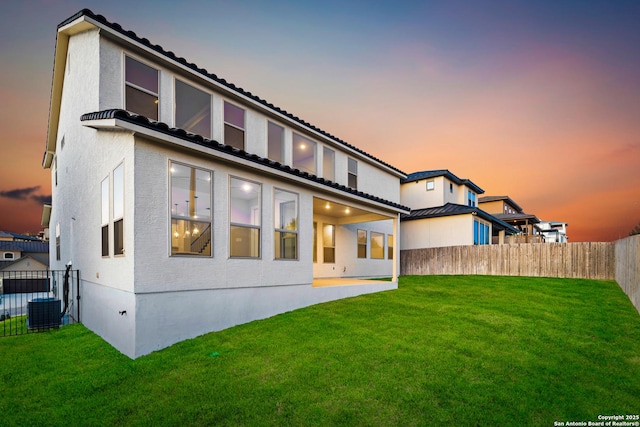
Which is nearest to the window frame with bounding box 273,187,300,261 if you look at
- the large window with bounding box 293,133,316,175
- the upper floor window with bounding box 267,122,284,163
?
the upper floor window with bounding box 267,122,284,163

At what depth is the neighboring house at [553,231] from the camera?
44094 mm

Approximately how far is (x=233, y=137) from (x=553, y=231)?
173 ft

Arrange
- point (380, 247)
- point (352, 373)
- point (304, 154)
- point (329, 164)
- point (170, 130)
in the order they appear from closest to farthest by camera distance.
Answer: point (352, 373) < point (170, 130) < point (304, 154) < point (329, 164) < point (380, 247)

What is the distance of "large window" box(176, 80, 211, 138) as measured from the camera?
868 cm

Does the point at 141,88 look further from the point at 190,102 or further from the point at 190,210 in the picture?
the point at 190,210

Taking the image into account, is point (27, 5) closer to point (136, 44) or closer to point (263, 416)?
point (136, 44)

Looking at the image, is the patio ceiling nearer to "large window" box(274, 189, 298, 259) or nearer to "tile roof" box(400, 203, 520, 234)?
"large window" box(274, 189, 298, 259)

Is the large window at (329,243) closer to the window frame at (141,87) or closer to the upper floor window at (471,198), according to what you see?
the window frame at (141,87)

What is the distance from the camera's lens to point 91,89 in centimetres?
787

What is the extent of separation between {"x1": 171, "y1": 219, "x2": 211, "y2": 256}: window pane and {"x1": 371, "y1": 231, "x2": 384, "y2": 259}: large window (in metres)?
10.8

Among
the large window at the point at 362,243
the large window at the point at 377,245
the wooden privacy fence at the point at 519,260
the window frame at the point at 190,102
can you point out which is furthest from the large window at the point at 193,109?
the wooden privacy fence at the point at 519,260

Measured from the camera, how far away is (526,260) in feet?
49.3

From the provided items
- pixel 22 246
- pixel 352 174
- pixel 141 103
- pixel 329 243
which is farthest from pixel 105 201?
pixel 22 246

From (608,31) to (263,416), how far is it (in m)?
18.2
